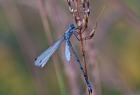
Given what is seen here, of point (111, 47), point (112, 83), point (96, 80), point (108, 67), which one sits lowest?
point (96, 80)

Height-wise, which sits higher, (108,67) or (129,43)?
(129,43)

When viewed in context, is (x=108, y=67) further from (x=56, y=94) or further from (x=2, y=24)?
(x=2, y=24)

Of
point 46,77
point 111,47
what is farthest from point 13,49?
point 111,47

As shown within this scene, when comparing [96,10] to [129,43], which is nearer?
[96,10]

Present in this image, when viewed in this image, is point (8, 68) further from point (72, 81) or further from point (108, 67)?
point (72, 81)

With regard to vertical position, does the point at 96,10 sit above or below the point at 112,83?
above

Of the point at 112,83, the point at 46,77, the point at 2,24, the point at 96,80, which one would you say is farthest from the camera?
the point at 2,24

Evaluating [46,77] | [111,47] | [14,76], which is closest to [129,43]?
[111,47]

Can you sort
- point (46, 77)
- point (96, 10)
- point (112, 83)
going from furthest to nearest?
point (46, 77)
point (96, 10)
point (112, 83)

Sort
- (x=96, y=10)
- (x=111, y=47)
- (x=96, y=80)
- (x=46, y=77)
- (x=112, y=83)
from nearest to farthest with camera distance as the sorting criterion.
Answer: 1. (x=96, y=80)
2. (x=112, y=83)
3. (x=96, y=10)
4. (x=111, y=47)
5. (x=46, y=77)
